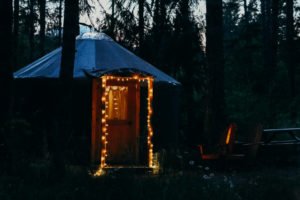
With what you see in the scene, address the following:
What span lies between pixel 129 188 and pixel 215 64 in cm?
619

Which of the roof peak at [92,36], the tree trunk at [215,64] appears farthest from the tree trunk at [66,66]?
the roof peak at [92,36]

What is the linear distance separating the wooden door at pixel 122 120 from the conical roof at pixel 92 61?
0.51 m

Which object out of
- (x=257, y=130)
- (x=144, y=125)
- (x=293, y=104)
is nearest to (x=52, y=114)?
(x=144, y=125)

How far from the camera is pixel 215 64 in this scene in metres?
12.4

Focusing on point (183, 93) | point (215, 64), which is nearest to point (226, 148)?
point (215, 64)

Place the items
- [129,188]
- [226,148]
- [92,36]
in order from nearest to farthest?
[129,188], [226,148], [92,36]

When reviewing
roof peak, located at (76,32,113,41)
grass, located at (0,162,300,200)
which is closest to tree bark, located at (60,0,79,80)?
grass, located at (0,162,300,200)

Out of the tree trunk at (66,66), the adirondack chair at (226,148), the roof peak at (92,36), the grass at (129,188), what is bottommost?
the grass at (129,188)

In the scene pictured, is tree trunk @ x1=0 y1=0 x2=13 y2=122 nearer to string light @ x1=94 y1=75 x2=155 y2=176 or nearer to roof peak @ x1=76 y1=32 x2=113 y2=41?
string light @ x1=94 y1=75 x2=155 y2=176

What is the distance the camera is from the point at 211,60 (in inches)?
488

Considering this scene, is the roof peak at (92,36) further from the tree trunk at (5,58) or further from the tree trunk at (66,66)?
the tree trunk at (5,58)

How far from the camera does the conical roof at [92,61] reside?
13.1m

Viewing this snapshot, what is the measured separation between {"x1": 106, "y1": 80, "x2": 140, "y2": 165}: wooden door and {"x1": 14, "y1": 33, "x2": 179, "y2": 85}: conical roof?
1.68ft

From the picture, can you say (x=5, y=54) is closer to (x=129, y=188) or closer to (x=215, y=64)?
(x=129, y=188)
